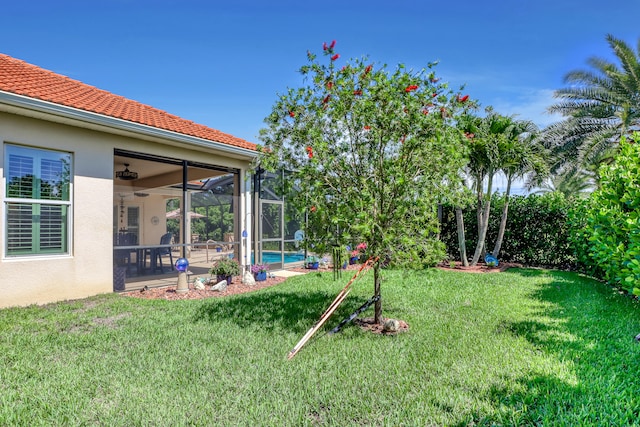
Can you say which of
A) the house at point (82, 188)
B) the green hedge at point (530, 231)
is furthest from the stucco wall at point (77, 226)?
the green hedge at point (530, 231)

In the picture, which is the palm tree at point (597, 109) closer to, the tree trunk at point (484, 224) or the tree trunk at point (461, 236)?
the tree trunk at point (484, 224)

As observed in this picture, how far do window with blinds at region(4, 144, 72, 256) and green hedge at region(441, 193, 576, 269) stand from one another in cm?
1036

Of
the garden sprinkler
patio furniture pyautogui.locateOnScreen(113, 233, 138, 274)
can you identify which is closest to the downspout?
the garden sprinkler

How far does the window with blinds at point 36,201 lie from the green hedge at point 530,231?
1036 centimetres

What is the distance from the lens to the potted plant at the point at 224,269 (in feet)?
28.7

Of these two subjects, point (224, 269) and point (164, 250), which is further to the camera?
point (224, 269)

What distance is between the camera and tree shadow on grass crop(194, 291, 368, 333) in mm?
5367

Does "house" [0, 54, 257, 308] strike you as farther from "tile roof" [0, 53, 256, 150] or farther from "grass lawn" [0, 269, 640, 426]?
"grass lawn" [0, 269, 640, 426]

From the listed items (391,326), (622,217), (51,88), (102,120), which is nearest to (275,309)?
(391,326)

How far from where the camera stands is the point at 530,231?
1213cm

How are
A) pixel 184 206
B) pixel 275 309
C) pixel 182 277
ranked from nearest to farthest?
pixel 275 309, pixel 182 277, pixel 184 206

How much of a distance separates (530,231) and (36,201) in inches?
555

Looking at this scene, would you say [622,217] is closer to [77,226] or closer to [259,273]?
[259,273]

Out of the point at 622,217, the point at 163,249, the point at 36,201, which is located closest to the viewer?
the point at 622,217
